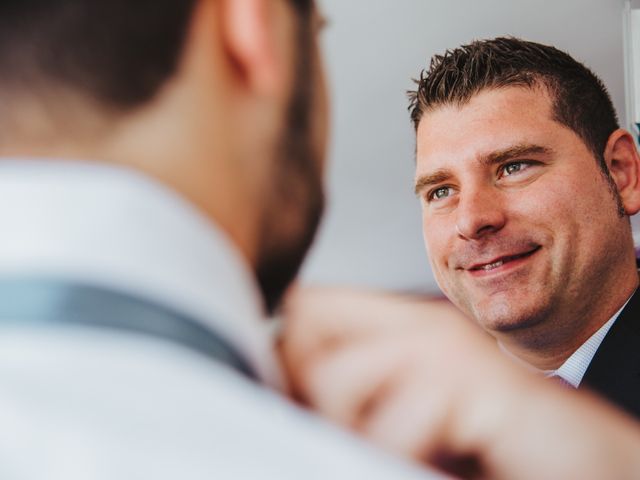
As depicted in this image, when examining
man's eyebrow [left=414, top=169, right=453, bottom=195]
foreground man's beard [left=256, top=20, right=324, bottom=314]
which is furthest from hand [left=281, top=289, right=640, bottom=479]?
foreground man's beard [left=256, top=20, right=324, bottom=314]

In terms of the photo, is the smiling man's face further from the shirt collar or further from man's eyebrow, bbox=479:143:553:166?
the shirt collar

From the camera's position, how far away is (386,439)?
25.5 inches

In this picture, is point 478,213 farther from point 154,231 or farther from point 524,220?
point 154,231

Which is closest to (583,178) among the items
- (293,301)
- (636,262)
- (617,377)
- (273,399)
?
(636,262)

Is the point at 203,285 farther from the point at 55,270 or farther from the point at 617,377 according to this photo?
the point at 617,377

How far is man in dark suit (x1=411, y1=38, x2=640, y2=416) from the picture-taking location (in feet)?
2.83

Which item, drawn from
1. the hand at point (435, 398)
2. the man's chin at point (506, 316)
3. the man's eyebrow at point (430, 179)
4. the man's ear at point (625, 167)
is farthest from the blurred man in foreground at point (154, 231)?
the man's ear at point (625, 167)

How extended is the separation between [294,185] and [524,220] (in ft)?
1.85

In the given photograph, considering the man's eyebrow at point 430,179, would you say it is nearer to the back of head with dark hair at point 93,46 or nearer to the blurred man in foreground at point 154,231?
the blurred man in foreground at point 154,231

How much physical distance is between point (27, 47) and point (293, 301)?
42 centimetres

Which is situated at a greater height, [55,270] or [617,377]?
[55,270]

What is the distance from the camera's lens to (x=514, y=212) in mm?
891

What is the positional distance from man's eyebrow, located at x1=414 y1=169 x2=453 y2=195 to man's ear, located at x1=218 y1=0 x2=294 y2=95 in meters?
0.47

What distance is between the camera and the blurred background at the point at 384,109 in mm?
766
